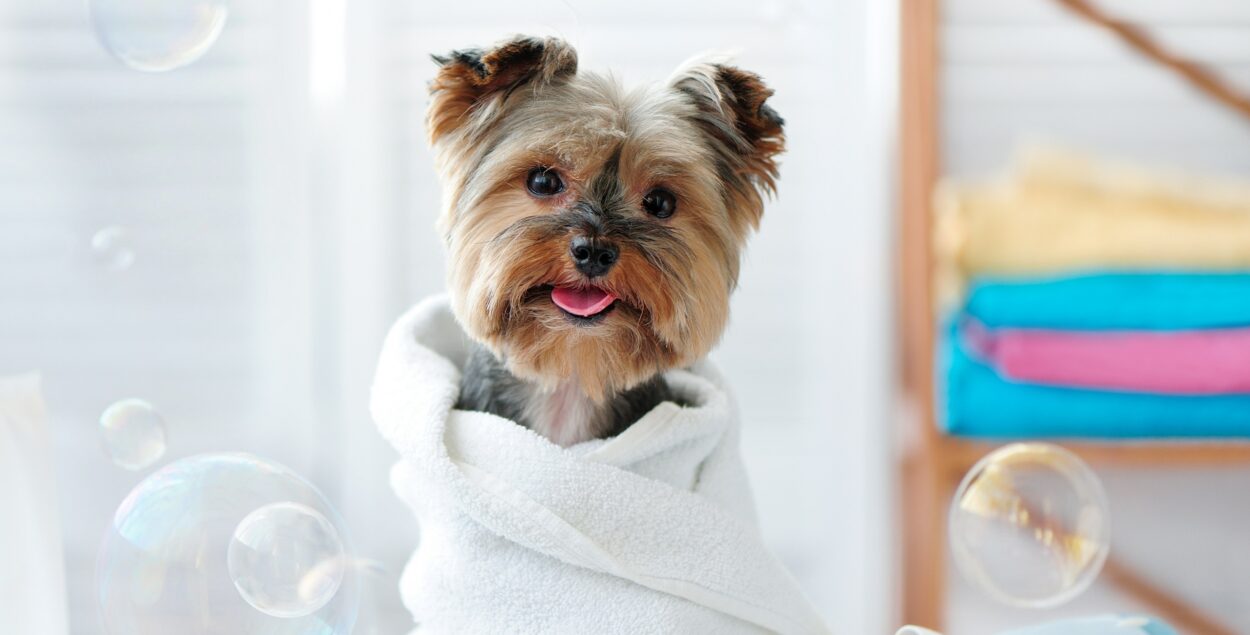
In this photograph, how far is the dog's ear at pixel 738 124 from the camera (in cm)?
149

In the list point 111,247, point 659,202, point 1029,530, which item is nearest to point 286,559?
point 659,202

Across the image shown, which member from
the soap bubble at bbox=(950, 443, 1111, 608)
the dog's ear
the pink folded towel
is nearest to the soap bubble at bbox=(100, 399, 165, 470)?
the dog's ear

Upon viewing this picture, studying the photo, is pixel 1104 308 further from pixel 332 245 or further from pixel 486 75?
pixel 332 245

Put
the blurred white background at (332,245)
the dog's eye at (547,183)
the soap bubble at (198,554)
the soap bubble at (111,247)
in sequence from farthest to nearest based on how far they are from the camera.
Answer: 1. the blurred white background at (332,245)
2. the soap bubble at (111,247)
3. the dog's eye at (547,183)
4. the soap bubble at (198,554)

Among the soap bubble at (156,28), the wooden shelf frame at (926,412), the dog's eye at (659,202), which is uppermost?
the soap bubble at (156,28)

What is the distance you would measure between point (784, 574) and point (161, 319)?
1.72m

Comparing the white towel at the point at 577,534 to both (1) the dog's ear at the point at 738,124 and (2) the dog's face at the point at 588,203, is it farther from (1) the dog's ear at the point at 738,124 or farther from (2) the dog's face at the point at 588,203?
(1) the dog's ear at the point at 738,124

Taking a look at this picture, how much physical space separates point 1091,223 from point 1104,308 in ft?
0.56

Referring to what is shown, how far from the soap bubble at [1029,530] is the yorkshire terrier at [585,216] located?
0.47 m

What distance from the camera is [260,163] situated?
2635 millimetres

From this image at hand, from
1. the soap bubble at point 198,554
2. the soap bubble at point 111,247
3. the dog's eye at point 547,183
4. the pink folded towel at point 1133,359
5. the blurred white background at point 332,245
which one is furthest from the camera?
the blurred white background at point 332,245

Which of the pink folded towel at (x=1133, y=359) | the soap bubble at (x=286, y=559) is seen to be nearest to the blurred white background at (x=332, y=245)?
the pink folded towel at (x=1133, y=359)

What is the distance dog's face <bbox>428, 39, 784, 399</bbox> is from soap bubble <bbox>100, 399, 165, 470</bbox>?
533 millimetres

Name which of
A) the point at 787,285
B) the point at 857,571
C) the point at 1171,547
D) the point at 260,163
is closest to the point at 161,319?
the point at 260,163
